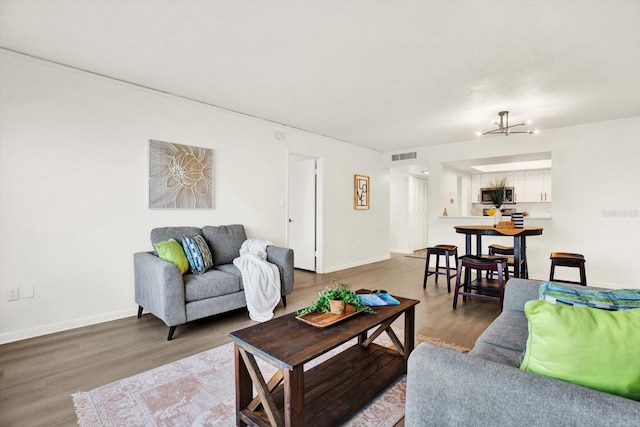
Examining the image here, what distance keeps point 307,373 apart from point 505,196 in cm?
741

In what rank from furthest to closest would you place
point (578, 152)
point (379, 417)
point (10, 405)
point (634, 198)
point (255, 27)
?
1. point (578, 152)
2. point (634, 198)
3. point (255, 27)
4. point (10, 405)
5. point (379, 417)

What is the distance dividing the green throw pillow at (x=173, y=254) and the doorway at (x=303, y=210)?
2.77 metres

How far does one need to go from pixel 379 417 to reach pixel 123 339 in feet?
7.35

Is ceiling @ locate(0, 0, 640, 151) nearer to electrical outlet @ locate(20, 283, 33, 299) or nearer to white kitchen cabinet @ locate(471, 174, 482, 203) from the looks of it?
electrical outlet @ locate(20, 283, 33, 299)

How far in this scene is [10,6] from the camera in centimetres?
205

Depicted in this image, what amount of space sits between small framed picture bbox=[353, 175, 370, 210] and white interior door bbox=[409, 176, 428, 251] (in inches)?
88.4

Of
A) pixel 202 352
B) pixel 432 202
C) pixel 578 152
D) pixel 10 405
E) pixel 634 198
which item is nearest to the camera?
pixel 10 405

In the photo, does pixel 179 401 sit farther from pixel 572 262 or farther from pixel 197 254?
pixel 572 262

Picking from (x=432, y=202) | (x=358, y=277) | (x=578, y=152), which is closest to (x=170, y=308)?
(x=358, y=277)

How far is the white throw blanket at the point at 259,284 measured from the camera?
10.4 ft

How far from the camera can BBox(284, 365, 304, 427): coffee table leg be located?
1.33m

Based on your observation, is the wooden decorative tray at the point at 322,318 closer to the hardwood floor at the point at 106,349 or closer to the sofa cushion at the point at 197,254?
the hardwood floor at the point at 106,349

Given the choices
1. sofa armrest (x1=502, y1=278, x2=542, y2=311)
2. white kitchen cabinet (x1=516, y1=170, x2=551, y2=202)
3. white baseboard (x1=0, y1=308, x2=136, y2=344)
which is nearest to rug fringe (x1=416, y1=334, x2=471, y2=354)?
sofa armrest (x1=502, y1=278, x2=542, y2=311)

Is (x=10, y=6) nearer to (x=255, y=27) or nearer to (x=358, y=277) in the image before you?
(x=255, y=27)
